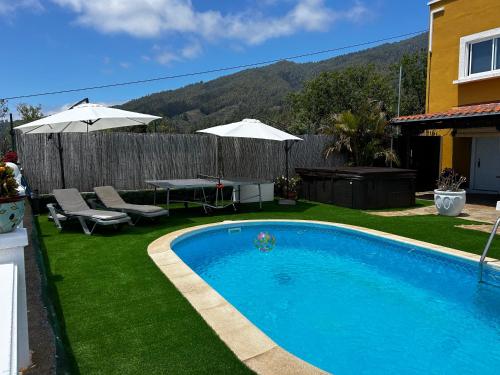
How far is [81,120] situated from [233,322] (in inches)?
268

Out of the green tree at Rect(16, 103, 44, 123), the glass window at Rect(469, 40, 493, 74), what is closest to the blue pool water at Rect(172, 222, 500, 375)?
the glass window at Rect(469, 40, 493, 74)

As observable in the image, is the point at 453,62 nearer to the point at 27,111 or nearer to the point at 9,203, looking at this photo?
the point at 9,203

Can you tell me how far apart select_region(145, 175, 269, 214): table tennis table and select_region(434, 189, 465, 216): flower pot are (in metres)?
5.09

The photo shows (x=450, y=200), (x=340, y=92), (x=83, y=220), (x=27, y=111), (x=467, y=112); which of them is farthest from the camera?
(x=340, y=92)

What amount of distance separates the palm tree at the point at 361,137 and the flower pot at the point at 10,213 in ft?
49.2

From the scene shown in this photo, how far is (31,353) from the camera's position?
251 centimetres

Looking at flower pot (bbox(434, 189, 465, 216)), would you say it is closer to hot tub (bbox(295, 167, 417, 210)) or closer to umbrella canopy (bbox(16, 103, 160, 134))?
hot tub (bbox(295, 167, 417, 210))

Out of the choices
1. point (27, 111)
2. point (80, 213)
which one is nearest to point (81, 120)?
point (80, 213)

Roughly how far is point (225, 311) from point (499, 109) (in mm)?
11144

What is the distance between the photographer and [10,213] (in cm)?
262

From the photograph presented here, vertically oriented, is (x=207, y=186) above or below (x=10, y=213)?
below

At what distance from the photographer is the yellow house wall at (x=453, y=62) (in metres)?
14.0

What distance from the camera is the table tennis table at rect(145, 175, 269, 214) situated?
10.8 metres

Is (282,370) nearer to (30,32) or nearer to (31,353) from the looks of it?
(31,353)
